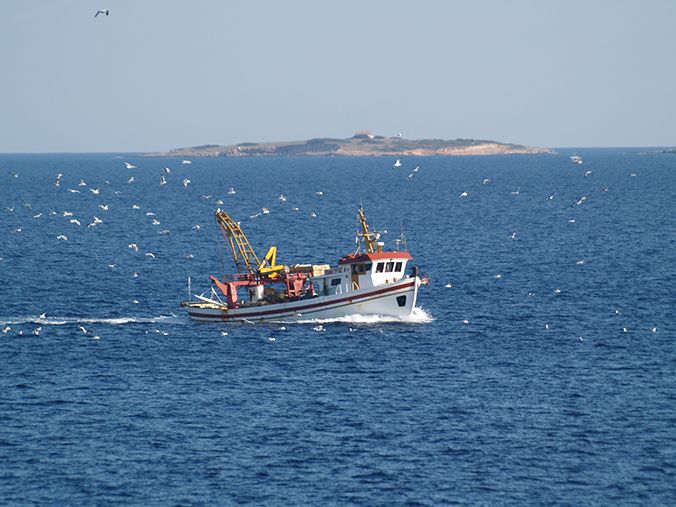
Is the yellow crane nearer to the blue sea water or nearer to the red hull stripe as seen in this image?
the red hull stripe

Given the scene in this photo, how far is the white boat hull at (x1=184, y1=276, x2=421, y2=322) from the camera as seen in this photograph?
95.5 metres

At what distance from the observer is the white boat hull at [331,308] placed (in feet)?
313

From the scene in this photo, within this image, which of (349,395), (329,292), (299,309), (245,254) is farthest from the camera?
(245,254)

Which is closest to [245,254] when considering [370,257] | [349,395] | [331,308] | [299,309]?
[299,309]

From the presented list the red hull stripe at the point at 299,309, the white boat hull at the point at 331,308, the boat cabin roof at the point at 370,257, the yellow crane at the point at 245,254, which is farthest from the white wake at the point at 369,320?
the yellow crane at the point at 245,254

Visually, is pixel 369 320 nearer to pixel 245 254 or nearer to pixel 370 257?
pixel 370 257

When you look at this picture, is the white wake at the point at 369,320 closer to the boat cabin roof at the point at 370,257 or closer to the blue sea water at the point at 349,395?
the blue sea water at the point at 349,395

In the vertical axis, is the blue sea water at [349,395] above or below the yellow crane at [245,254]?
Answer: below

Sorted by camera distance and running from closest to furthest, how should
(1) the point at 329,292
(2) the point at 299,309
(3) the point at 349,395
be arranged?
(3) the point at 349,395
(2) the point at 299,309
(1) the point at 329,292

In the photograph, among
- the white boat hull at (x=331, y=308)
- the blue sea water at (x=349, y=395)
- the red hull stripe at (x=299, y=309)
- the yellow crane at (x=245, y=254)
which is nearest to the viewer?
the blue sea water at (x=349, y=395)

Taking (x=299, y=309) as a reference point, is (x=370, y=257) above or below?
above

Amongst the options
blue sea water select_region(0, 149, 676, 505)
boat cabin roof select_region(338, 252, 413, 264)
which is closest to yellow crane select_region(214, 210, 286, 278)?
blue sea water select_region(0, 149, 676, 505)

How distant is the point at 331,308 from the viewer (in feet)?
315

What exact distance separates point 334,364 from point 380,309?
15.9 meters
